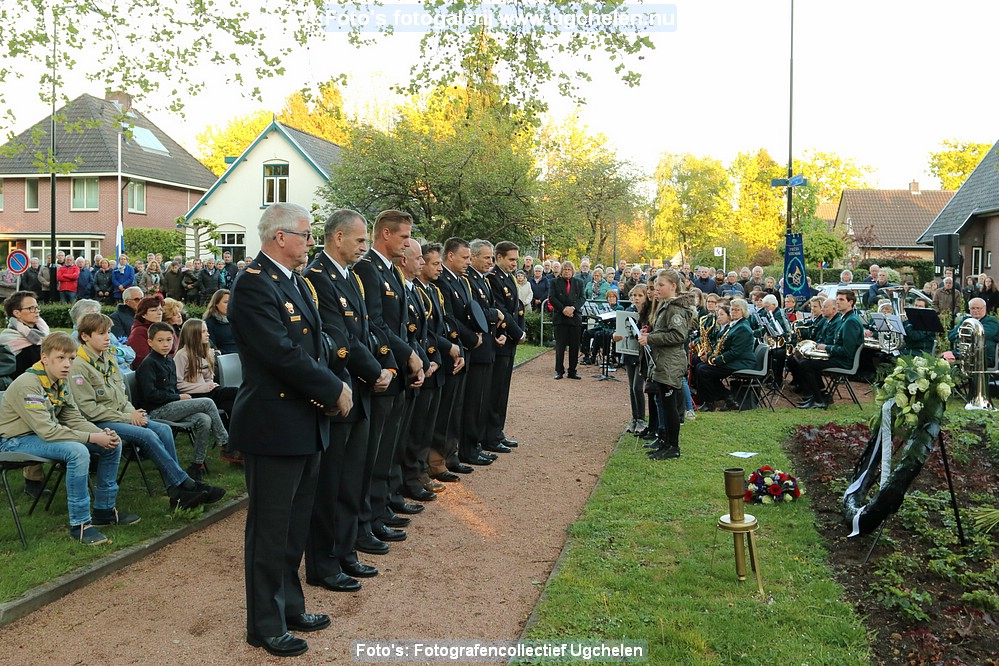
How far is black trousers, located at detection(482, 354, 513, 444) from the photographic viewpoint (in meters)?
9.39

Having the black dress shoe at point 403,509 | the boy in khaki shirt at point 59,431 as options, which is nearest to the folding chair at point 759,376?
the black dress shoe at point 403,509

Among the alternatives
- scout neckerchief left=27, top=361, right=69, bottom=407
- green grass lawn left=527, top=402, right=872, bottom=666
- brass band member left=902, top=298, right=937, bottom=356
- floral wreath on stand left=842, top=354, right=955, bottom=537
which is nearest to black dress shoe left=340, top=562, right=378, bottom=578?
green grass lawn left=527, top=402, right=872, bottom=666

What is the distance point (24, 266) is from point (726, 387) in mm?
19835

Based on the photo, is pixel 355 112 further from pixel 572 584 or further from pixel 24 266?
pixel 572 584

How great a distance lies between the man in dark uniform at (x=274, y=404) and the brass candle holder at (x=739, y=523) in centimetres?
232

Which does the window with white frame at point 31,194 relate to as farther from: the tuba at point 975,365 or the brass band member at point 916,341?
the tuba at point 975,365

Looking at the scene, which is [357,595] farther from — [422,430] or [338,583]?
[422,430]

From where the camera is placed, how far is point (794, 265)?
19062mm

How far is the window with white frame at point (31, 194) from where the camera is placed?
4262 centimetres

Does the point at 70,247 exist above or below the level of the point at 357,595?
above

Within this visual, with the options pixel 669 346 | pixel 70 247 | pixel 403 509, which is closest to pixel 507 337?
pixel 669 346

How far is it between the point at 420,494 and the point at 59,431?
2831 millimetres

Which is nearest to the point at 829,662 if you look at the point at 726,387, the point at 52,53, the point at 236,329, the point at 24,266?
the point at 236,329

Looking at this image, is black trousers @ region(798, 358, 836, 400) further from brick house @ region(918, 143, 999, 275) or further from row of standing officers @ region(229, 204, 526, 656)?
brick house @ region(918, 143, 999, 275)
